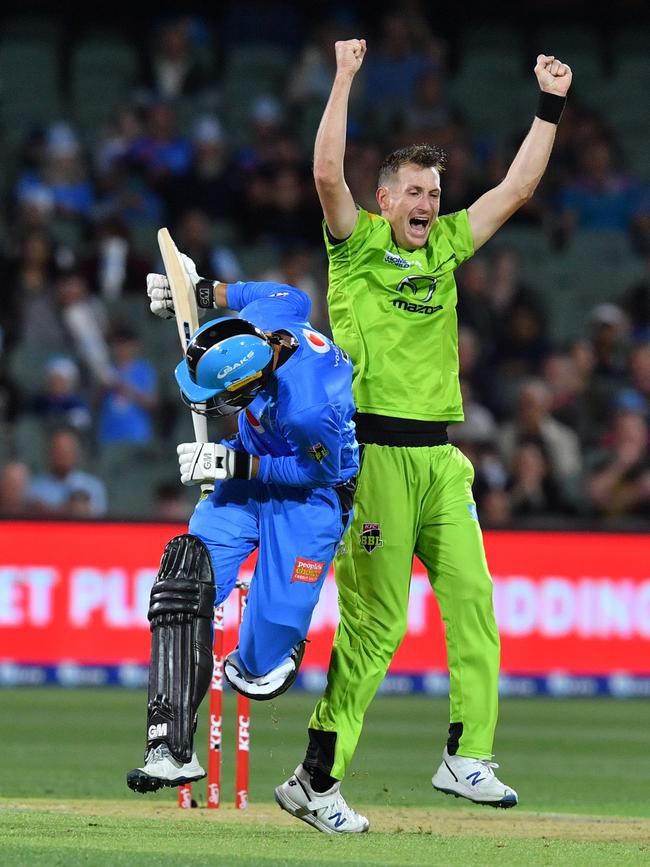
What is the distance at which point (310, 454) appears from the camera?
6469mm

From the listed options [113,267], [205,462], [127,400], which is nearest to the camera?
[205,462]

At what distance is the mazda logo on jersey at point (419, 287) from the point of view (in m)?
6.96

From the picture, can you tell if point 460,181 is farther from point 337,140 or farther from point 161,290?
point 337,140

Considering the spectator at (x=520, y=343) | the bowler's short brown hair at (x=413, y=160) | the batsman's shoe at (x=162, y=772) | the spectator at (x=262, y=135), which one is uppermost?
the spectator at (x=262, y=135)

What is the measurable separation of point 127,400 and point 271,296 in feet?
28.2

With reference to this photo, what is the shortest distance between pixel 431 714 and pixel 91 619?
108 inches

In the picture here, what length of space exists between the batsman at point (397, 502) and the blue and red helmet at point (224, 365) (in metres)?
0.79

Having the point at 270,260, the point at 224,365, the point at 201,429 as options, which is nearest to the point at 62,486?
the point at 270,260

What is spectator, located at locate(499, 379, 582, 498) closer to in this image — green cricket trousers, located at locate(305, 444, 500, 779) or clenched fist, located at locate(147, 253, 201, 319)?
green cricket trousers, located at locate(305, 444, 500, 779)

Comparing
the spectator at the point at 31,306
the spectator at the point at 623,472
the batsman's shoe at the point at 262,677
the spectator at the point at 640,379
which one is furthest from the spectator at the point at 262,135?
the batsman's shoe at the point at 262,677

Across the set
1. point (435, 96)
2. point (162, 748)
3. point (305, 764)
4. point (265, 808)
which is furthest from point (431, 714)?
point (435, 96)

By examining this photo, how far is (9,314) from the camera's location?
15789mm

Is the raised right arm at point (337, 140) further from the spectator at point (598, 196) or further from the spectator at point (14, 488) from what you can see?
the spectator at point (598, 196)

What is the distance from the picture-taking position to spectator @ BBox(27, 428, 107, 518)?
1442cm
